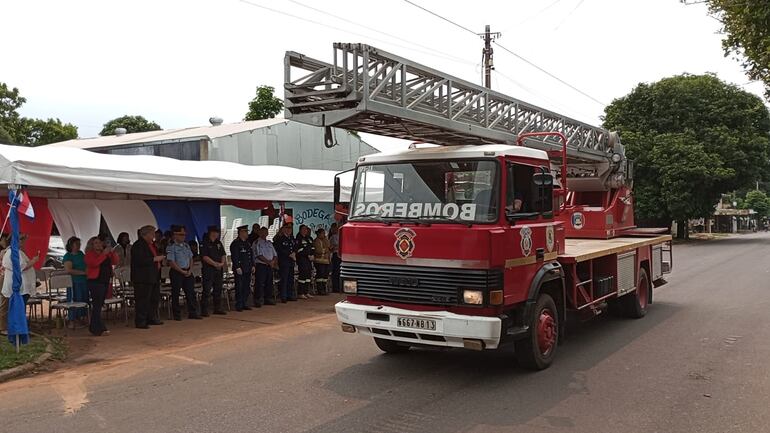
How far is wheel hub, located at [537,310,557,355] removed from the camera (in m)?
6.59

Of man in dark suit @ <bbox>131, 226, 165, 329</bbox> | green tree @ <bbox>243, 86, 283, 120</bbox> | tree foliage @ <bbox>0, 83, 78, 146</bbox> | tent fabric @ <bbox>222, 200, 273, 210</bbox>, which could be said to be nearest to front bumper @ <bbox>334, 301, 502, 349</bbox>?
man in dark suit @ <bbox>131, 226, 165, 329</bbox>

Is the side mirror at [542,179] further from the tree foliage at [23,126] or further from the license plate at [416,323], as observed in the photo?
the tree foliage at [23,126]

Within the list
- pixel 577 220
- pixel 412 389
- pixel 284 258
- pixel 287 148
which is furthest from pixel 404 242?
pixel 287 148

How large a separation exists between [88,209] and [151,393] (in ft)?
25.1

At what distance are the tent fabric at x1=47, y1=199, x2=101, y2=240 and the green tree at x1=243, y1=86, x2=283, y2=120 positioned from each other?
63.0 feet

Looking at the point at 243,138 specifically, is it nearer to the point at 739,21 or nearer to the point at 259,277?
the point at 259,277

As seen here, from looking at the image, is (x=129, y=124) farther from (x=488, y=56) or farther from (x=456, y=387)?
(x=456, y=387)

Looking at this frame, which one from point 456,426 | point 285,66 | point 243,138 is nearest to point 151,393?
point 456,426

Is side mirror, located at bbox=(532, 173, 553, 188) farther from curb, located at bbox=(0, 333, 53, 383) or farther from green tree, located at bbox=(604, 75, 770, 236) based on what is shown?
green tree, located at bbox=(604, 75, 770, 236)

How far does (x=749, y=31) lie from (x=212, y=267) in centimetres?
1367

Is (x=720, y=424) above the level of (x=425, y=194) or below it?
below

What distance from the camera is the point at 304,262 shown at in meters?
13.1

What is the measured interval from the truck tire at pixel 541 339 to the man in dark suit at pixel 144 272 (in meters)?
6.05

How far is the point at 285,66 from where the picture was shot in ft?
21.5
